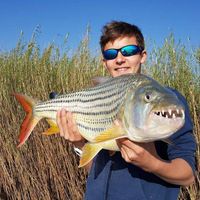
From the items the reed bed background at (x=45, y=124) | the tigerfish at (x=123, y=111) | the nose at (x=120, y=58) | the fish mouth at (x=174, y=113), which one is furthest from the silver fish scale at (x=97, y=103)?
the reed bed background at (x=45, y=124)

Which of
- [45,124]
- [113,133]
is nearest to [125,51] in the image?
[113,133]

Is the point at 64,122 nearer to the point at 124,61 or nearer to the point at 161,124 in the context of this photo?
the point at 124,61

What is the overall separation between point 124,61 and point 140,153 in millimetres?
742

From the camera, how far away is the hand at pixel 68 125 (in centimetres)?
206

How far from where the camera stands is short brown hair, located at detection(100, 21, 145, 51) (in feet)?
7.90

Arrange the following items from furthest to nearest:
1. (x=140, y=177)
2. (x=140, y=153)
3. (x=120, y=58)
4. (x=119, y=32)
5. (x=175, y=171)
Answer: (x=119, y=32) → (x=120, y=58) → (x=140, y=177) → (x=175, y=171) → (x=140, y=153)

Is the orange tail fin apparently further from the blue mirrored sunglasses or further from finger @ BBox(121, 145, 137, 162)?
finger @ BBox(121, 145, 137, 162)

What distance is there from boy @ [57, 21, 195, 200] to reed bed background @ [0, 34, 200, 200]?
5.59ft

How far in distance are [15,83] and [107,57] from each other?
11.5 feet

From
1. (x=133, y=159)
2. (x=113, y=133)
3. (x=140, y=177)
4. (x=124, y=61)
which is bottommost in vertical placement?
(x=140, y=177)

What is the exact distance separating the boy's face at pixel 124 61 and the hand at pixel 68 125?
0.46 meters

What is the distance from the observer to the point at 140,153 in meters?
1.73


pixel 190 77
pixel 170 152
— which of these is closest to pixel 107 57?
pixel 170 152

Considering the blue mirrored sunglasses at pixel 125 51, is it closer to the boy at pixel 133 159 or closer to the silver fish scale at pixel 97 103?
the boy at pixel 133 159
